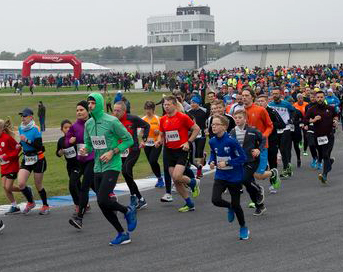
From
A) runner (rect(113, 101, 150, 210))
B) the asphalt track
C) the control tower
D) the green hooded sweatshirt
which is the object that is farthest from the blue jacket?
the control tower

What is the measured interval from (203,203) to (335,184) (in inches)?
125

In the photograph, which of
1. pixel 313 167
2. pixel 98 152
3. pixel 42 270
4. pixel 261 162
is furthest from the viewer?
pixel 313 167

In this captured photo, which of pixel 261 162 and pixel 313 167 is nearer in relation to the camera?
pixel 261 162

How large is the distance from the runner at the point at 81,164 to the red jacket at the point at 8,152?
1011mm

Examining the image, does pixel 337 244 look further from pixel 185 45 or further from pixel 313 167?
pixel 185 45

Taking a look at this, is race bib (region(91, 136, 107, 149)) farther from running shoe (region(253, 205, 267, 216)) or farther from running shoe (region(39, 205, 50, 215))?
running shoe (region(253, 205, 267, 216))

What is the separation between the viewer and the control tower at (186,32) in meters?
119

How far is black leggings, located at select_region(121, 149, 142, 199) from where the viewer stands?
1095 cm

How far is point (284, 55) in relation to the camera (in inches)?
3632

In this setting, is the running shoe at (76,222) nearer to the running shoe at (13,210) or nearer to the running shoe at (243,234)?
the running shoe at (13,210)

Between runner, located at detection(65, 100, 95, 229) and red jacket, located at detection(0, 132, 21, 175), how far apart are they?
101 cm

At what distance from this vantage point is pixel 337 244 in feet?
26.3

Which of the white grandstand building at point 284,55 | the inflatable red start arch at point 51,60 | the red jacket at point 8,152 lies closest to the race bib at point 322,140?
the red jacket at point 8,152

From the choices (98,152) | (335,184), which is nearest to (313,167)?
(335,184)
